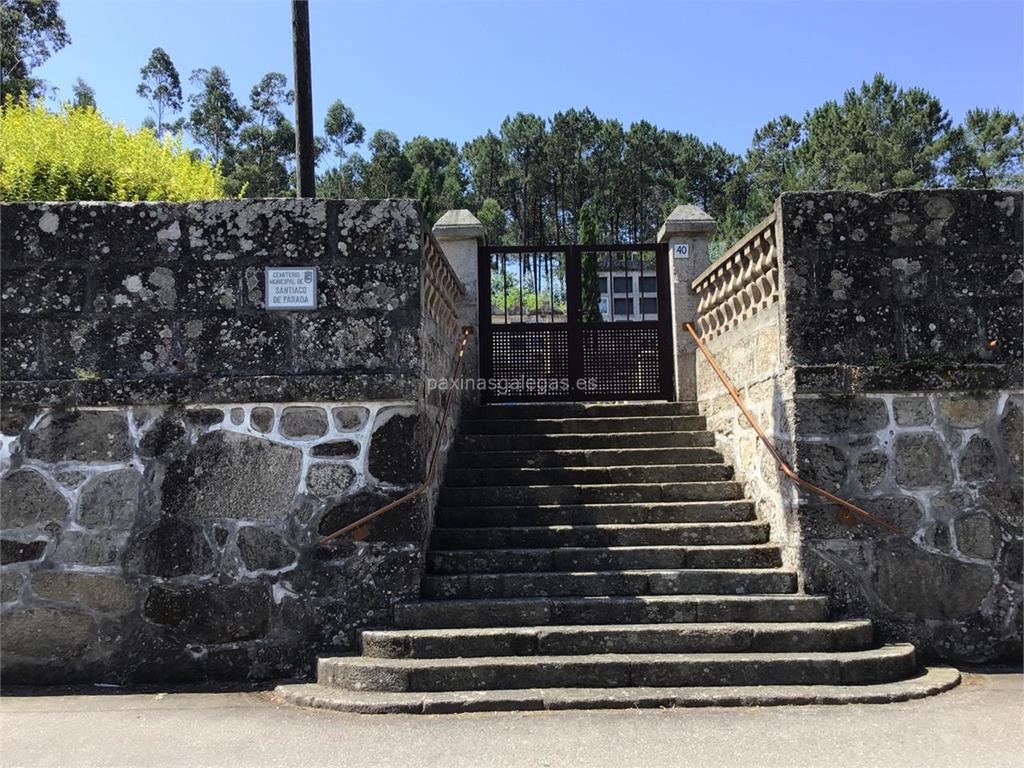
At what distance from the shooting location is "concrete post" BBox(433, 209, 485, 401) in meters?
7.59

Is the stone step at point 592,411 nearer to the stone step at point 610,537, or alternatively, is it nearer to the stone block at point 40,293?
the stone step at point 610,537

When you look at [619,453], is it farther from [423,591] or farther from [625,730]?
[625,730]

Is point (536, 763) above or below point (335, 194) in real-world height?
below

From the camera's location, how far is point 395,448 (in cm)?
468

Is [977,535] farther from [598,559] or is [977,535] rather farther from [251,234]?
[251,234]

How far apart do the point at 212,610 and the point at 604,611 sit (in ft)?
7.81

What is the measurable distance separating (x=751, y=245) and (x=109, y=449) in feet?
15.0

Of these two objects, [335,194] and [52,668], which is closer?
[52,668]

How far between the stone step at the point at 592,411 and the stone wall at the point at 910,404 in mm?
2054

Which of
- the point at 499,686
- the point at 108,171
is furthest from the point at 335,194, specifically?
the point at 499,686

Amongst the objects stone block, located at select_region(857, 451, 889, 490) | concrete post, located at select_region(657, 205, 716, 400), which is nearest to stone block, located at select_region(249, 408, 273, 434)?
stone block, located at select_region(857, 451, 889, 490)

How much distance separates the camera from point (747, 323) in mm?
5648

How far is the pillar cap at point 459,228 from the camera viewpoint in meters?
7.68

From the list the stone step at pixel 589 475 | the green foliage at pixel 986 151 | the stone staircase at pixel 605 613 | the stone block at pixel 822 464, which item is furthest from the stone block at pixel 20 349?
the green foliage at pixel 986 151
